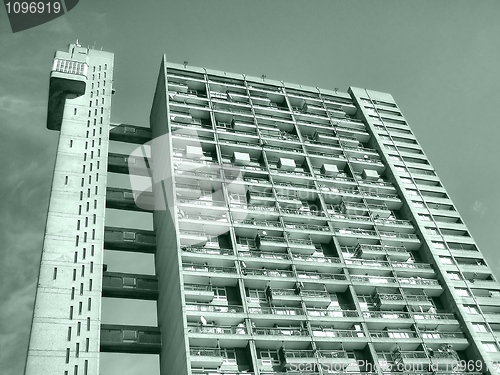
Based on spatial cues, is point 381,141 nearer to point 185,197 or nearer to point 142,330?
point 185,197

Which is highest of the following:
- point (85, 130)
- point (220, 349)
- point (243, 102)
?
point (243, 102)

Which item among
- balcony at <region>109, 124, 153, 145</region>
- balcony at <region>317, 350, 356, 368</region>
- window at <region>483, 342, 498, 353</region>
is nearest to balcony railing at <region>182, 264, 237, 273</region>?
balcony at <region>317, 350, 356, 368</region>

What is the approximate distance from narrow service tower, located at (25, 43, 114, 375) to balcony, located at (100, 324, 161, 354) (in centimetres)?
402

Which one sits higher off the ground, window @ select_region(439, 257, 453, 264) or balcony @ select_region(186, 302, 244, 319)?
window @ select_region(439, 257, 453, 264)

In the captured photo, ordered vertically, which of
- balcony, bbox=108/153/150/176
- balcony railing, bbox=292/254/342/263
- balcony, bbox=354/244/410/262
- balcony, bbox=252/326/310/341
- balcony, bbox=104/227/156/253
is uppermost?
balcony, bbox=108/153/150/176

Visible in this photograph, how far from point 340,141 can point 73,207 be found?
3007cm

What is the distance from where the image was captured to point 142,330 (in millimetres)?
45000

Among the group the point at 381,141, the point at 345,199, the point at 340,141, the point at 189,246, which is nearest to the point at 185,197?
the point at 189,246

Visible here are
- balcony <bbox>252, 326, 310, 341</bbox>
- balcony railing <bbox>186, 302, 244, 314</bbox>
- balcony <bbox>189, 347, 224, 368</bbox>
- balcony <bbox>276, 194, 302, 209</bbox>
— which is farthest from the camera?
balcony <bbox>276, 194, 302, 209</bbox>

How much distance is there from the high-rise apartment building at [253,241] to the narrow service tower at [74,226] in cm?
13

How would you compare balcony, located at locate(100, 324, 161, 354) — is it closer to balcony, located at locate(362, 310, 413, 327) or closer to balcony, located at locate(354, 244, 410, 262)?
balcony, located at locate(362, 310, 413, 327)

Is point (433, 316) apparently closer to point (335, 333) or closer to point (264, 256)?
point (335, 333)

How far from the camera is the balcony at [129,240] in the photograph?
166 ft

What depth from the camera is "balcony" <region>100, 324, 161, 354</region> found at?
1714 inches
